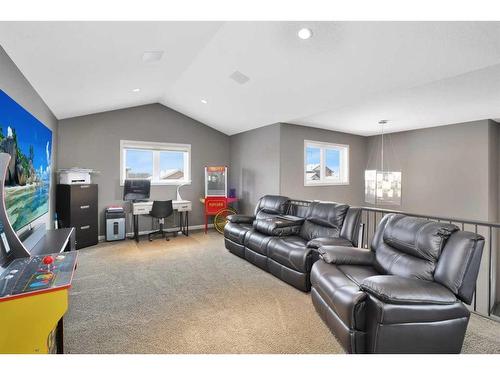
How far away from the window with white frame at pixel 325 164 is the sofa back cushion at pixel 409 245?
3.51m

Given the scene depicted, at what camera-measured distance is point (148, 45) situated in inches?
117

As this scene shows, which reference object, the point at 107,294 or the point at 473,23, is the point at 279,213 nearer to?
the point at 107,294

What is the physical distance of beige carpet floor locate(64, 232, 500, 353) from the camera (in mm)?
2012

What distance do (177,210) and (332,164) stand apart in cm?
380

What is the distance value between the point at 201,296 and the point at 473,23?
357 centimetres

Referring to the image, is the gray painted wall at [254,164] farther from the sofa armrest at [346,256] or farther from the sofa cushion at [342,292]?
the sofa cushion at [342,292]

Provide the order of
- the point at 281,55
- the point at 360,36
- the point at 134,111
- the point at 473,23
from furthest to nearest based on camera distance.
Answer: the point at 134,111 < the point at 281,55 < the point at 360,36 < the point at 473,23

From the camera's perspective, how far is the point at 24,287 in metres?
1.50

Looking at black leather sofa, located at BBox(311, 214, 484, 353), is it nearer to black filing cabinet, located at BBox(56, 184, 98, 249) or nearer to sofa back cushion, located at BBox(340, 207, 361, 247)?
sofa back cushion, located at BBox(340, 207, 361, 247)

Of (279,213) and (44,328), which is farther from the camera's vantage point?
(279,213)

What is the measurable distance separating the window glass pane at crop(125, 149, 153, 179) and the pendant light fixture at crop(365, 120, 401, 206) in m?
5.28

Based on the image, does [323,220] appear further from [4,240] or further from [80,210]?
[80,210]

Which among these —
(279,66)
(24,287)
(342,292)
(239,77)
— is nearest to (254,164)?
(239,77)

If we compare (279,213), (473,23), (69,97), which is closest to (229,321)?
(279,213)
